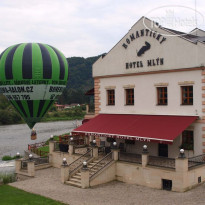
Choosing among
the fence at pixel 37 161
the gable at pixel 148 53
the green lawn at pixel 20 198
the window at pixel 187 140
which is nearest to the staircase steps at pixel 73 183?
the green lawn at pixel 20 198

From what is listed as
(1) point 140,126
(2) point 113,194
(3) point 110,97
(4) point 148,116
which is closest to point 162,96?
(4) point 148,116

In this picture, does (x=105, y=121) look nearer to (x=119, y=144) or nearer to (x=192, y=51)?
(x=119, y=144)

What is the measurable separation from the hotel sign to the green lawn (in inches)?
440

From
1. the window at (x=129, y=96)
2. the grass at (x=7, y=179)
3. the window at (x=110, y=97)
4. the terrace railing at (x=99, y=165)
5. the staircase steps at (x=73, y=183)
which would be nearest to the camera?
the staircase steps at (x=73, y=183)

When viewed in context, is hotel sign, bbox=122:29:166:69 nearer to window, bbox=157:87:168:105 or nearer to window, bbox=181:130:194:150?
window, bbox=157:87:168:105

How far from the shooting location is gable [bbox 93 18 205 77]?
67.7 ft

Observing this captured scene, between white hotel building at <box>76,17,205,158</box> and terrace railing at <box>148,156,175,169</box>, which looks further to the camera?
white hotel building at <box>76,17,205,158</box>

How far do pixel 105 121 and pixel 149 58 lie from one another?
5.64 metres

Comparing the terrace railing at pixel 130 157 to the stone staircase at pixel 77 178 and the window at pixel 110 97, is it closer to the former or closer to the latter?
the stone staircase at pixel 77 178

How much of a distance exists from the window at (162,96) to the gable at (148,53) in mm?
1437

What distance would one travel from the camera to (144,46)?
23.2m

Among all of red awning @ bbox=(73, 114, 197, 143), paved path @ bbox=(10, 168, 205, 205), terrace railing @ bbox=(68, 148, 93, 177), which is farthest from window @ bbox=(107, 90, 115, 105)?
paved path @ bbox=(10, 168, 205, 205)

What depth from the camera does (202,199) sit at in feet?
54.2

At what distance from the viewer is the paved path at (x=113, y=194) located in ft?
55.5
